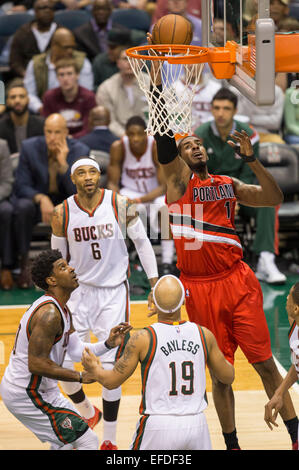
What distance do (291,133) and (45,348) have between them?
684 cm

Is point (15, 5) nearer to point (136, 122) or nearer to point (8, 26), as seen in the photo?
point (8, 26)

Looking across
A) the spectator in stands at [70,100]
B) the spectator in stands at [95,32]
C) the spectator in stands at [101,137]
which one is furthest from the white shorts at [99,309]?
the spectator in stands at [95,32]

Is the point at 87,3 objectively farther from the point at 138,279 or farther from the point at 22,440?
the point at 22,440

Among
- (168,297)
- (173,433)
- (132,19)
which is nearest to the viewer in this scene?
(173,433)

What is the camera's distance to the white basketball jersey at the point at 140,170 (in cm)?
970

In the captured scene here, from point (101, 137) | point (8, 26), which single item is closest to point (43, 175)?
point (101, 137)

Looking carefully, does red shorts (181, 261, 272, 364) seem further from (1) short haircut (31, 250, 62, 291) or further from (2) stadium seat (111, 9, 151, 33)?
(2) stadium seat (111, 9, 151, 33)

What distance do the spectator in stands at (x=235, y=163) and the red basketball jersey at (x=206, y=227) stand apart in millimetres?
3441

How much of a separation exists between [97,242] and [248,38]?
1848mm

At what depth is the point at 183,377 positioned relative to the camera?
14.1 ft

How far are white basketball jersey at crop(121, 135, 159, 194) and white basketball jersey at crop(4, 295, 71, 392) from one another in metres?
4.90

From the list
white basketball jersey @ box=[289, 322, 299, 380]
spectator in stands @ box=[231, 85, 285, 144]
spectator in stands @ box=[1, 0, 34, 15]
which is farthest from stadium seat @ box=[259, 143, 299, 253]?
white basketball jersey @ box=[289, 322, 299, 380]

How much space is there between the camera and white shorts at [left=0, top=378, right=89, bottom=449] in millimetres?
4746

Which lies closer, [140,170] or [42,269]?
[42,269]
